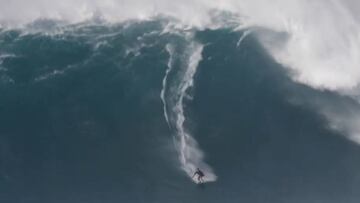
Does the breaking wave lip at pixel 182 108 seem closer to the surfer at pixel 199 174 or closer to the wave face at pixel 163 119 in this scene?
the wave face at pixel 163 119

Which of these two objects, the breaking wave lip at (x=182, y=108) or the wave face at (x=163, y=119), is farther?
the breaking wave lip at (x=182, y=108)

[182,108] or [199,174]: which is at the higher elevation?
[182,108]

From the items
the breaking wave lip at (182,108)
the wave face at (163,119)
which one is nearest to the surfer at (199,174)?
the breaking wave lip at (182,108)

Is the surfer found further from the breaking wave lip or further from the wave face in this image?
the wave face

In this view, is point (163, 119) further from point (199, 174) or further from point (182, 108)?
point (199, 174)

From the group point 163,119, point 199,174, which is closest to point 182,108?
point 163,119

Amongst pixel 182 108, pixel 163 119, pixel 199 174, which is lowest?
pixel 199 174

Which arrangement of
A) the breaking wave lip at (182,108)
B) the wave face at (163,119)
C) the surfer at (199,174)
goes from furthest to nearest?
the breaking wave lip at (182,108), the wave face at (163,119), the surfer at (199,174)

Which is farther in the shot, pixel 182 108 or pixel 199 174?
pixel 182 108
